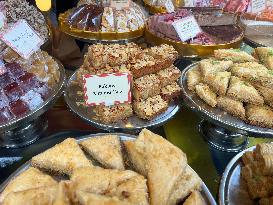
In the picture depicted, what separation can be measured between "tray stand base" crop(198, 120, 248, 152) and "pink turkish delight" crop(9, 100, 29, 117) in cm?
127

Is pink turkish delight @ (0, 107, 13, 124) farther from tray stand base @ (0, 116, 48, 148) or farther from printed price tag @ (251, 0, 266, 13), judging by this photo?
printed price tag @ (251, 0, 266, 13)

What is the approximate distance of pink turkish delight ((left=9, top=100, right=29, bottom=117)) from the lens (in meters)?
2.03

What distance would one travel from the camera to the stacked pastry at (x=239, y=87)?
2152 millimetres

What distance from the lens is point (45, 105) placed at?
2105mm

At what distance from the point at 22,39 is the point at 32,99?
1.41 ft

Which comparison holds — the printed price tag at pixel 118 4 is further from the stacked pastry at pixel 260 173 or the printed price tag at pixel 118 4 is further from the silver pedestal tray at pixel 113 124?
the stacked pastry at pixel 260 173

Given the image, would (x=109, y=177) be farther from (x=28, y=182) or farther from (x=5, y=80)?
(x=5, y=80)

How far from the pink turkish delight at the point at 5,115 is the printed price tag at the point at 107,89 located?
1.54ft

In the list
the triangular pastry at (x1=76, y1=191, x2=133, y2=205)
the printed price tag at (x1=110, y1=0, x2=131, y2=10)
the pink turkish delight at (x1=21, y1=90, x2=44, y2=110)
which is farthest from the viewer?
the printed price tag at (x1=110, y1=0, x2=131, y2=10)

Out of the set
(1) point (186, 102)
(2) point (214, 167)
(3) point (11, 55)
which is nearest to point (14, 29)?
(3) point (11, 55)

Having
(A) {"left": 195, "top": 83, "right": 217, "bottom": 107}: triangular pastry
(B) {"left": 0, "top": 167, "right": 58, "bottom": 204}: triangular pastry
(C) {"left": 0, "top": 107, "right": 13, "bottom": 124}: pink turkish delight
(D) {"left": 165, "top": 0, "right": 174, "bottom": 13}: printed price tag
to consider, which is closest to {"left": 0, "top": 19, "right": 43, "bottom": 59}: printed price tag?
(C) {"left": 0, "top": 107, "right": 13, "bottom": 124}: pink turkish delight

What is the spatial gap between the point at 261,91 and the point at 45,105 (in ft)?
4.62

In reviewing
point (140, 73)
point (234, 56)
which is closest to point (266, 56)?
point (234, 56)

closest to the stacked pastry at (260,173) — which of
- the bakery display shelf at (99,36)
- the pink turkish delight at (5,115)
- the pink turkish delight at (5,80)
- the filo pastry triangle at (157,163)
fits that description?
the filo pastry triangle at (157,163)
